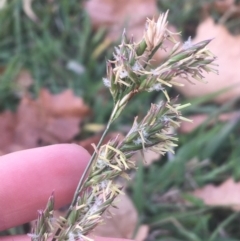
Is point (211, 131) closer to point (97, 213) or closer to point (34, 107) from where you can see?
point (34, 107)

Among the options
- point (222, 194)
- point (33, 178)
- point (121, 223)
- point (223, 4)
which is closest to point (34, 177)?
point (33, 178)

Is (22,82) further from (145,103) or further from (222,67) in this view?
(222,67)

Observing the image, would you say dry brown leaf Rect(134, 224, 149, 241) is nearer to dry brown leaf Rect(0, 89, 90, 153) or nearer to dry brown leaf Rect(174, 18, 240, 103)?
dry brown leaf Rect(0, 89, 90, 153)

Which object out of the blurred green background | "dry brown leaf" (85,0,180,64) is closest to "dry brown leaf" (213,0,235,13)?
the blurred green background

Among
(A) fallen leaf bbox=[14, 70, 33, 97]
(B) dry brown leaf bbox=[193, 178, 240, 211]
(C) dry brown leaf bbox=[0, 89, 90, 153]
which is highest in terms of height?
(A) fallen leaf bbox=[14, 70, 33, 97]

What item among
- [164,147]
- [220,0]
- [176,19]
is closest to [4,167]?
[164,147]

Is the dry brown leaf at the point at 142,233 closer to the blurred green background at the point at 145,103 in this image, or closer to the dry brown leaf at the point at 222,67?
the blurred green background at the point at 145,103

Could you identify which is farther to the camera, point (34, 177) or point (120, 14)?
point (120, 14)
